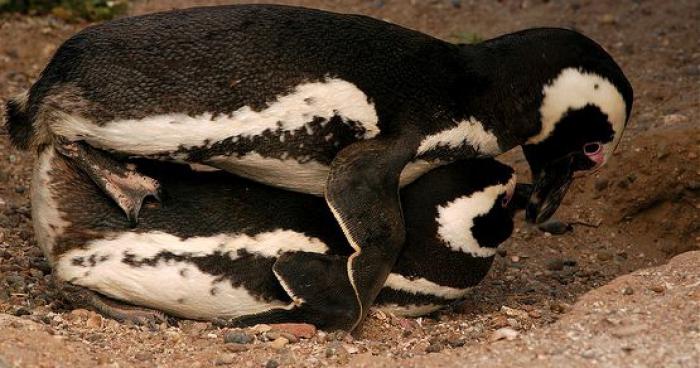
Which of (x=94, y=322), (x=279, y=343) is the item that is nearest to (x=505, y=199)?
(x=279, y=343)

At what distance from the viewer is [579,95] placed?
4.16 m

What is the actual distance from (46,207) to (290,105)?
904 mm

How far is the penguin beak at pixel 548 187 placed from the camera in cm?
446

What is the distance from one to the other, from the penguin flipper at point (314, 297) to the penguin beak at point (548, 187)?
100 cm

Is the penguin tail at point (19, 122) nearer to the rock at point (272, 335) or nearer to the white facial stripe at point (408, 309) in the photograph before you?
the rock at point (272, 335)

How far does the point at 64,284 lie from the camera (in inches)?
156

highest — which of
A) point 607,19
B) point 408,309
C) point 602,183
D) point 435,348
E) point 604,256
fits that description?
point 435,348

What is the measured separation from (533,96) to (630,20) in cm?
295

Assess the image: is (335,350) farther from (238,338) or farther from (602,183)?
(602,183)

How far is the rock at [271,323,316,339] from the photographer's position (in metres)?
3.77

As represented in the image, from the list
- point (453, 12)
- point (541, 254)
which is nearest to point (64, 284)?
point (541, 254)

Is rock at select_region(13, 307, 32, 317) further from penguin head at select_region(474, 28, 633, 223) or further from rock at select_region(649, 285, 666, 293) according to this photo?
rock at select_region(649, 285, 666, 293)

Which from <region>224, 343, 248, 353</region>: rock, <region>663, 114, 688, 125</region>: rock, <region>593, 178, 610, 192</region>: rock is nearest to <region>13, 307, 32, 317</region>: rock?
<region>224, 343, 248, 353</region>: rock

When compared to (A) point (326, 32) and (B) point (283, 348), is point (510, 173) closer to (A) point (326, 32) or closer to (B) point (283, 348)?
(A) point (326, 32)
